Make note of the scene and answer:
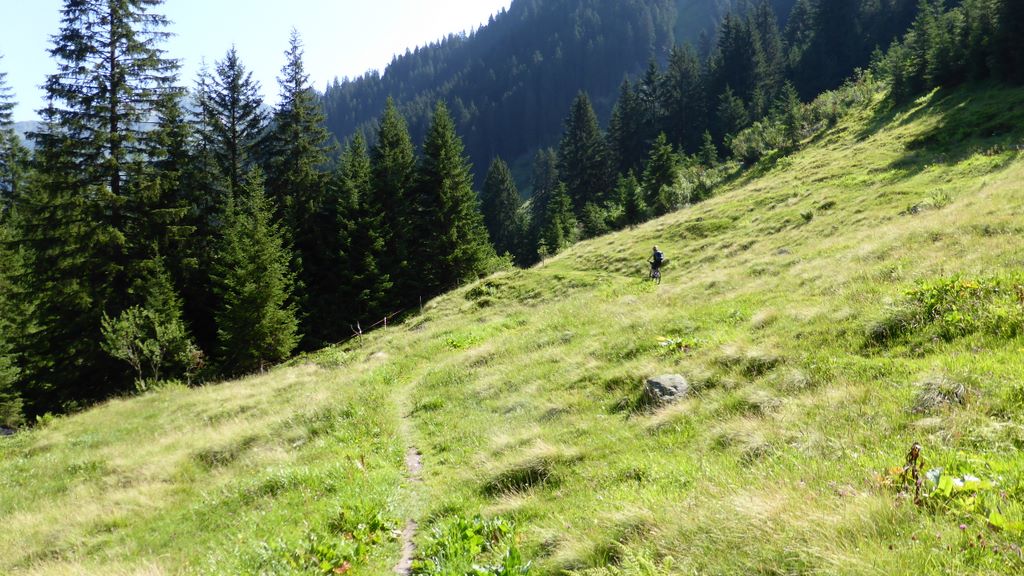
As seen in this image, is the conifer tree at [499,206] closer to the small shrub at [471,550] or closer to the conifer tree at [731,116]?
the conifer tree at [731,116]

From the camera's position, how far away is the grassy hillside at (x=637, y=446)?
4055 mm

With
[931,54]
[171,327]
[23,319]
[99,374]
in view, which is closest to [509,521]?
[171,327]

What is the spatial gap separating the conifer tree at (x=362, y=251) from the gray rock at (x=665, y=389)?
106ft

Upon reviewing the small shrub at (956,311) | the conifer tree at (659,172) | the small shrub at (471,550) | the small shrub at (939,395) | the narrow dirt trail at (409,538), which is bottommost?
the narrow dirt trail at (409,538)

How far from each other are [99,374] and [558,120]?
554 ft

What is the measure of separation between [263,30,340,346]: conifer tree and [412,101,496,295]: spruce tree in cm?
742

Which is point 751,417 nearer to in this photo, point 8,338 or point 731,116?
point 8,338

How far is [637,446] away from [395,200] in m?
39.0

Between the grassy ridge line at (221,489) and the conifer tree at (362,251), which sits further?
the conifer tree at (362,251)

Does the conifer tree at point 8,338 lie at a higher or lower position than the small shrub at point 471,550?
higher

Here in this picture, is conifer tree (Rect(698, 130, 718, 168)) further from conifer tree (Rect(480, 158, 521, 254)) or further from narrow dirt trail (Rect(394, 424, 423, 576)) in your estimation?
narrow dirt trail (Rect(394, 424, 423, 576))

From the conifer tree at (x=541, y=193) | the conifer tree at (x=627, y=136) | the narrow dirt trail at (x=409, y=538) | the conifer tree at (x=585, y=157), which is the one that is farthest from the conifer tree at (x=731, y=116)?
the narrow dirt trail at (x=409, y=538)

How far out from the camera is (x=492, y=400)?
11.9 m

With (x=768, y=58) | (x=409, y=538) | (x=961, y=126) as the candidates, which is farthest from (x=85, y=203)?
(x=768, y=58)
